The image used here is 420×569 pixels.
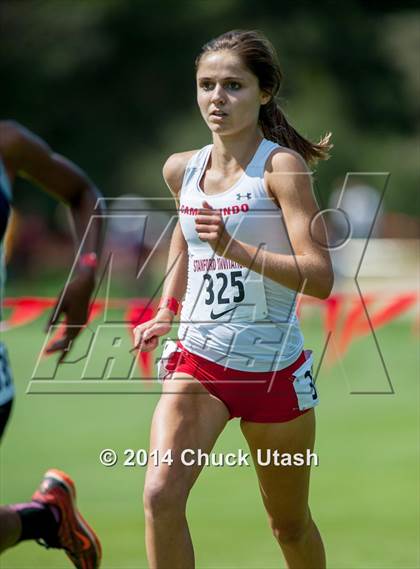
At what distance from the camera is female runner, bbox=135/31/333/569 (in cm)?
471

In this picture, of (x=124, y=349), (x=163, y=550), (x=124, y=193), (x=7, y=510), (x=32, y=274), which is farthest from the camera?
(x=124, y=193)

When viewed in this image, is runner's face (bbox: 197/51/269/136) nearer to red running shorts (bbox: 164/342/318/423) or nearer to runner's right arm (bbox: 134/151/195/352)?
runner's right arm (bbox: 134/151/195/352)

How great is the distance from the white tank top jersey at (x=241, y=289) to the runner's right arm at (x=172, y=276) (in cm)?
14

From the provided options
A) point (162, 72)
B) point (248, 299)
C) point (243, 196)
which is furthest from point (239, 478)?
point (162, 72)

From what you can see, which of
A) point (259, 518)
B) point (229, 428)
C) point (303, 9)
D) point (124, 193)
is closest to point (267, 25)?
point (303, 9)

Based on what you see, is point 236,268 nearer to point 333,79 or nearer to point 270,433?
point 270,433

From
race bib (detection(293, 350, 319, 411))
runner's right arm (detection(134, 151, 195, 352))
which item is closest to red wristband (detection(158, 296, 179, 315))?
runner's right arm (detection(134, 151, 195, 352))

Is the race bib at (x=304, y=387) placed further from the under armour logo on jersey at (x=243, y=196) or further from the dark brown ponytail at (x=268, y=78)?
the dark brown ponytail at (x=268, y=78)

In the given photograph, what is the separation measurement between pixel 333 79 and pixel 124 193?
747 centimetres

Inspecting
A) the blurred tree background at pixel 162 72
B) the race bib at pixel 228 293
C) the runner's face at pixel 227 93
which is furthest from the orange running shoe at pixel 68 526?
the blurred tree background at pixel 162 72

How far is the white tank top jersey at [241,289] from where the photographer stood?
4.85 meters

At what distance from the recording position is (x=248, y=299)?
4891 mm

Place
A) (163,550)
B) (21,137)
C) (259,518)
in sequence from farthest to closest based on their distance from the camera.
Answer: (259,518), (163,550), (21,137)

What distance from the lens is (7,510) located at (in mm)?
4906
